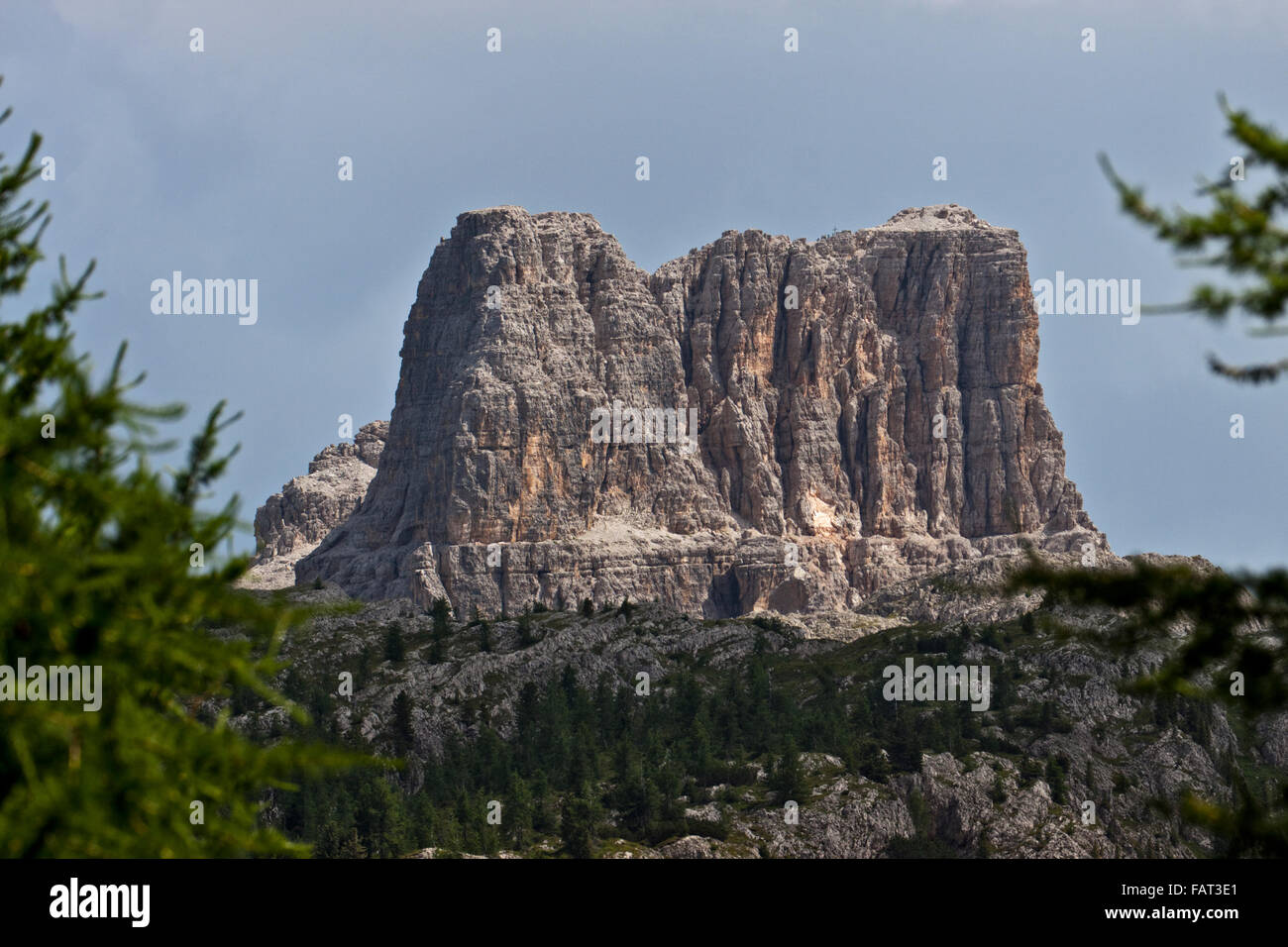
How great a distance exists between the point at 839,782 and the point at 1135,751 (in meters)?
27.7

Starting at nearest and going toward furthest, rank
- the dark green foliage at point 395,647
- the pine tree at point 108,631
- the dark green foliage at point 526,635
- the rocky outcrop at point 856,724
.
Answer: the pine tree at point 108,631, the rocky outcrop at point 856,724, the dark green foliage at point 395,647, the dark green foliage at point 526,635

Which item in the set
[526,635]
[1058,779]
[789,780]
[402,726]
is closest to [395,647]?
[526,635]

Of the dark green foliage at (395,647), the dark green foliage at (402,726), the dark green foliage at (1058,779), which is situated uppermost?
the dark green foliage at (395,647)

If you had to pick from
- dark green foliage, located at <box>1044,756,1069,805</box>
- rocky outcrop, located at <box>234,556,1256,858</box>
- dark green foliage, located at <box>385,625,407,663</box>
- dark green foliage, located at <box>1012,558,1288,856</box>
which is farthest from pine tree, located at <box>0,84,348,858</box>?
dark green foliage, located at <box>385,625,407,663</box>

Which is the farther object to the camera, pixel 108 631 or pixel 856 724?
pixel 856 724

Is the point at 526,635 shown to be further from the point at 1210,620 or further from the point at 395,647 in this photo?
the point at 1210,620

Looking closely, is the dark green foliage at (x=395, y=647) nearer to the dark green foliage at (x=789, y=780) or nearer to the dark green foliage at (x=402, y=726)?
Answer: the dark green foliage at (x=402, y=726)

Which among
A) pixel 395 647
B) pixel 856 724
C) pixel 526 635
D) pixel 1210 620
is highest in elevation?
pixel 526 635

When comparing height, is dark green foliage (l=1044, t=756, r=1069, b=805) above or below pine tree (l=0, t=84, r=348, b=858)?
below

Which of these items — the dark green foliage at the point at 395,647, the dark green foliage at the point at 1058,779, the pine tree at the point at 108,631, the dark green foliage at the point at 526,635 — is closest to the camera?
the pine tree at the point at 108,631

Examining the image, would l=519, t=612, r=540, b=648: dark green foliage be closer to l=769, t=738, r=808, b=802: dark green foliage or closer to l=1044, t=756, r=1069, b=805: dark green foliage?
l=769, t=738, r=808, b=802: dark green foliage

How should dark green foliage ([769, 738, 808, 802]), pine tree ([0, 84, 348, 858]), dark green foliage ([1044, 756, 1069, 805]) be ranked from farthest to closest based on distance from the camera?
dark green foliage ([1044, 756, 1069, 805])
dark green foliage ([769, 738, 808, 802])
pine tree ([0, 84, 348, 858])

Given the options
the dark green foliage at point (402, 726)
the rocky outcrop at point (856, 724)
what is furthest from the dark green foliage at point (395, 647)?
the dark green foliage at point (402, 726)
